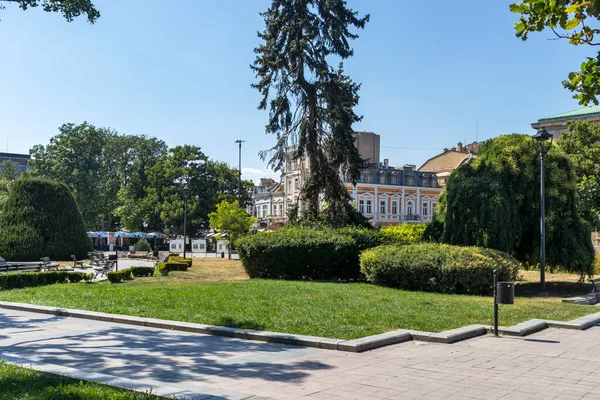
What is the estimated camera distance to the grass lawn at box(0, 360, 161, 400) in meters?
6.17

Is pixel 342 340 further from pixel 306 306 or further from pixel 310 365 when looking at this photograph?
pixel 306 306

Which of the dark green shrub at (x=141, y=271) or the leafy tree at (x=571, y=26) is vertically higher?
the leafy tree at (x=571, y=26)

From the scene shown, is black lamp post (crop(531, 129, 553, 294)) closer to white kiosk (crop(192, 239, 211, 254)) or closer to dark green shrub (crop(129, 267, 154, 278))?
dark green shrub (crop(129, 267, 154, 278))

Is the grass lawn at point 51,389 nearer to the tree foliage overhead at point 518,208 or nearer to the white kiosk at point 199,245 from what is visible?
the tree foliage overhead at point 518,208

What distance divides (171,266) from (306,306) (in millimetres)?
15463

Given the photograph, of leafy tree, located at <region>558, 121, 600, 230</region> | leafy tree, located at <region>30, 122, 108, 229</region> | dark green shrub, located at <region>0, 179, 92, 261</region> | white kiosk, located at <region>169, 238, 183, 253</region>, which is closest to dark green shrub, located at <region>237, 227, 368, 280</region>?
leafy tree, located at <region>558, 121, 600, 230</region>

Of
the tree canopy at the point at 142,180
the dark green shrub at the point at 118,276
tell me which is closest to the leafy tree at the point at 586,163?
the dark green shrub at the point at 118,276

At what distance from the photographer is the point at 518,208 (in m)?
22.5

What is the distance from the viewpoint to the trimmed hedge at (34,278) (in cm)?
1998

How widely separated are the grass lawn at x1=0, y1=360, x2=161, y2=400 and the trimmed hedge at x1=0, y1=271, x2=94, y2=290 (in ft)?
46.2

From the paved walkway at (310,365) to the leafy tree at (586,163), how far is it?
19.9 m

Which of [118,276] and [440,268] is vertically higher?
[440,268]

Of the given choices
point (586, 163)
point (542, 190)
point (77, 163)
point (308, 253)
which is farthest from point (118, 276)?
point (77, 163)

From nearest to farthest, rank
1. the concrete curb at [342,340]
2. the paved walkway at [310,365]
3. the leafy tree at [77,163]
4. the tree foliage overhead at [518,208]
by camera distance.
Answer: the paved walkway at [310,365] → the concrete curb at [342,340] → the tree foliage overhead at [518,208] → the leafy tree at [77,163]
